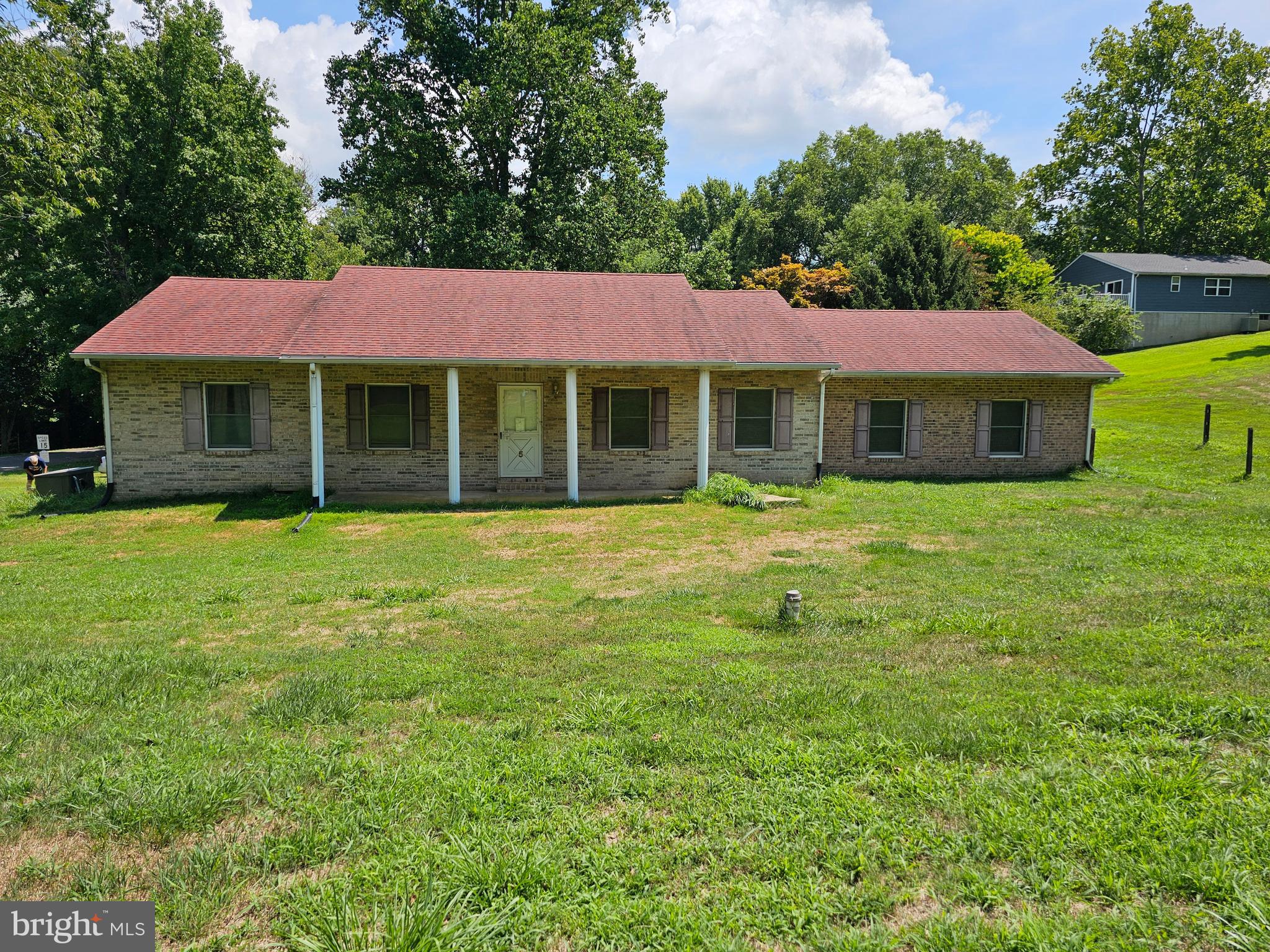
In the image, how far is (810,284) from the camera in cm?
3394

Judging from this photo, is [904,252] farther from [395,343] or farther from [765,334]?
[395,343]

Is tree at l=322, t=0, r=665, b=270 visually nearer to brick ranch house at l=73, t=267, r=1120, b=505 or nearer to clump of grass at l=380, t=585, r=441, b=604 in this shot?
brick ranch house at l=73, t=267, r=1120, b=505

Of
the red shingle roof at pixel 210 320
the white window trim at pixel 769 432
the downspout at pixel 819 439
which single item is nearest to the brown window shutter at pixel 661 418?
the white window trim at pixel 769 432

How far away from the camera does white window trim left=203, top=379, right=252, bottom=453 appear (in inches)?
591

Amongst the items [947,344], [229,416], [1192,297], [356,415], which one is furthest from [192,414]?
[1192,297]

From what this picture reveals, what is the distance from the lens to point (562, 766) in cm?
385

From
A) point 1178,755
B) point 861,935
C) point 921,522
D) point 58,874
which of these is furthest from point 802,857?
point 921,522

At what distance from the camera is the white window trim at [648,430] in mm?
16109

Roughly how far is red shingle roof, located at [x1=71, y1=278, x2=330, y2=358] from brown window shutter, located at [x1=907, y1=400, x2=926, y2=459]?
14.4 metres

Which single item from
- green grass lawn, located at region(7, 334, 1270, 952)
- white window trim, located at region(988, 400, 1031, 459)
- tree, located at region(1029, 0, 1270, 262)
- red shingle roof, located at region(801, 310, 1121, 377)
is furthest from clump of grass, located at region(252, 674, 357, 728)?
tree, located at region(1029, 0, 1270, 262)

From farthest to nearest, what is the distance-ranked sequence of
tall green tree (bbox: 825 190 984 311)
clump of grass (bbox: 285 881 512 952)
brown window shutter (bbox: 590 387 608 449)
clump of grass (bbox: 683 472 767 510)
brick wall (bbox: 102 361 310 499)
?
1. tall green tree (bbox: 825 190 984 311)
2. brown window shutter (bbox: 590 387 608 449)
3. brick wall (bbox: 102 361 310 499)
4. clump of grass (bbox: 683 472 767 510)
5. clump of grass (bbox: 285 881 512 952)

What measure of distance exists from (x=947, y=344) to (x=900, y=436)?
2948mm

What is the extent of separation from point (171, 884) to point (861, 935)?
106 inches

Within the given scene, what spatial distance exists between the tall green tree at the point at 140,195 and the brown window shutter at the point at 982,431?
22.4 m
